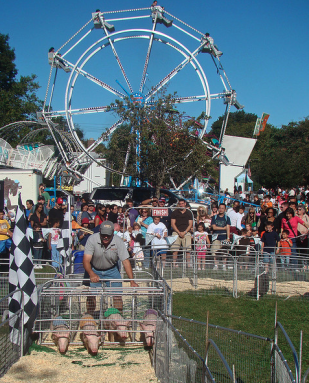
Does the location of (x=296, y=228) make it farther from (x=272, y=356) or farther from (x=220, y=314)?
(x=272, y=356)

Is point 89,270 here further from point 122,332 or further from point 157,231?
point 157,231

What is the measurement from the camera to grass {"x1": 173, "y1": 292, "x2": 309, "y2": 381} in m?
6.21

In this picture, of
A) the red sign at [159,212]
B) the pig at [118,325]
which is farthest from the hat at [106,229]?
the red sign at [159,212]

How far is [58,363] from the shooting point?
506 centimetres

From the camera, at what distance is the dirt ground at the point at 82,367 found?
466cm

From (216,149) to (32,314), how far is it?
1837cm

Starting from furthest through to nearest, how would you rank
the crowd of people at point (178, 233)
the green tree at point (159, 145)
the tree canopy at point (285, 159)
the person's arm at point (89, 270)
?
1. the tree canopy at point (285, 159)
2. the green tree at point (159, 145)
3. the crowd of people at point (178, 233)
4. the person's arm at point (89, 270)

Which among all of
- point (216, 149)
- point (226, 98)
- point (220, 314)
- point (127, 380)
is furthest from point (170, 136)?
point (127, 380)

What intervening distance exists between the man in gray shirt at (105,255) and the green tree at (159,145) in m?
11.3

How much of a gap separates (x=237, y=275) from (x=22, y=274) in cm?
530

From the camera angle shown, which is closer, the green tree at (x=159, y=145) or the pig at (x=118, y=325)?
the pig at (x=118, y=325)

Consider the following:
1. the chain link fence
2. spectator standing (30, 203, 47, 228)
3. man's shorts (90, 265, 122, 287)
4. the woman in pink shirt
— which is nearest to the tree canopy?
the woman in pink shirt

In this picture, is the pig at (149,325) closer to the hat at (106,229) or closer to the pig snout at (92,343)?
the pig snout at (92,343)

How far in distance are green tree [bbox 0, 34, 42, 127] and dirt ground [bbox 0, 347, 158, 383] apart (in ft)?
127
